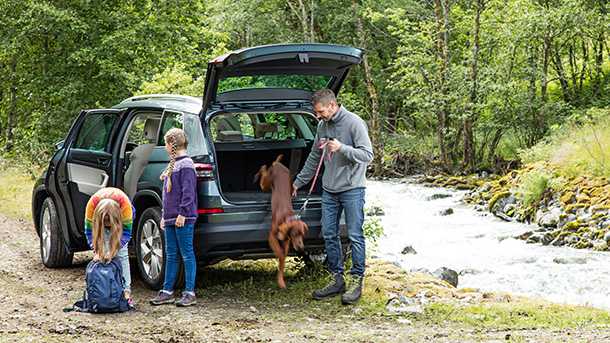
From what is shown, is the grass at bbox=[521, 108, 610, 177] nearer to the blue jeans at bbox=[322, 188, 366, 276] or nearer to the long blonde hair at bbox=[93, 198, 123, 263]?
the blue jeans at bbox=[322, 188, 366, 276]

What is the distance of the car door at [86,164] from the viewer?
8758mm

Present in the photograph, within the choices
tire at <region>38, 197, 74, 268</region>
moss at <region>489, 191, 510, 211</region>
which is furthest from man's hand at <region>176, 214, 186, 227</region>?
moss at <region>489, 191, 510, 211</region>

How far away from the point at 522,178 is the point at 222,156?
12592mm

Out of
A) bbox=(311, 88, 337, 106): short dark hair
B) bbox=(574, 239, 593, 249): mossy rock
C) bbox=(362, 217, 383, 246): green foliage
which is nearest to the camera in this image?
bbox=(311, 88, 337, 106): short dark hair

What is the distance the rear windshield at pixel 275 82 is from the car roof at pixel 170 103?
0.31 meters

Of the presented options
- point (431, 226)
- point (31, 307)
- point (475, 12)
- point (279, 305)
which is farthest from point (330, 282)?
point (475, 12)

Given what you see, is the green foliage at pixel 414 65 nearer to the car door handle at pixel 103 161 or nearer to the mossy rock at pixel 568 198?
the mossy rock at pixel 568 198

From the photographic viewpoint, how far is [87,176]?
900 centimetres

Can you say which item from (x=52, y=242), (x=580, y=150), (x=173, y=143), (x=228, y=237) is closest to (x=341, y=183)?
(x=228, y=237)

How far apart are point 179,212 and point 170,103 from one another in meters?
1.34

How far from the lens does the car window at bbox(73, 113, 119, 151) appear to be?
8.92 metres

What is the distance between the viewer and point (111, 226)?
7.47 m

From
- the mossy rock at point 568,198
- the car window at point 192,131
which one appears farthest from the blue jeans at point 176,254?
the mossy rock at point 568,198

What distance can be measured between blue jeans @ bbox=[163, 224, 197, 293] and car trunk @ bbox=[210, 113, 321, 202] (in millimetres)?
1228
